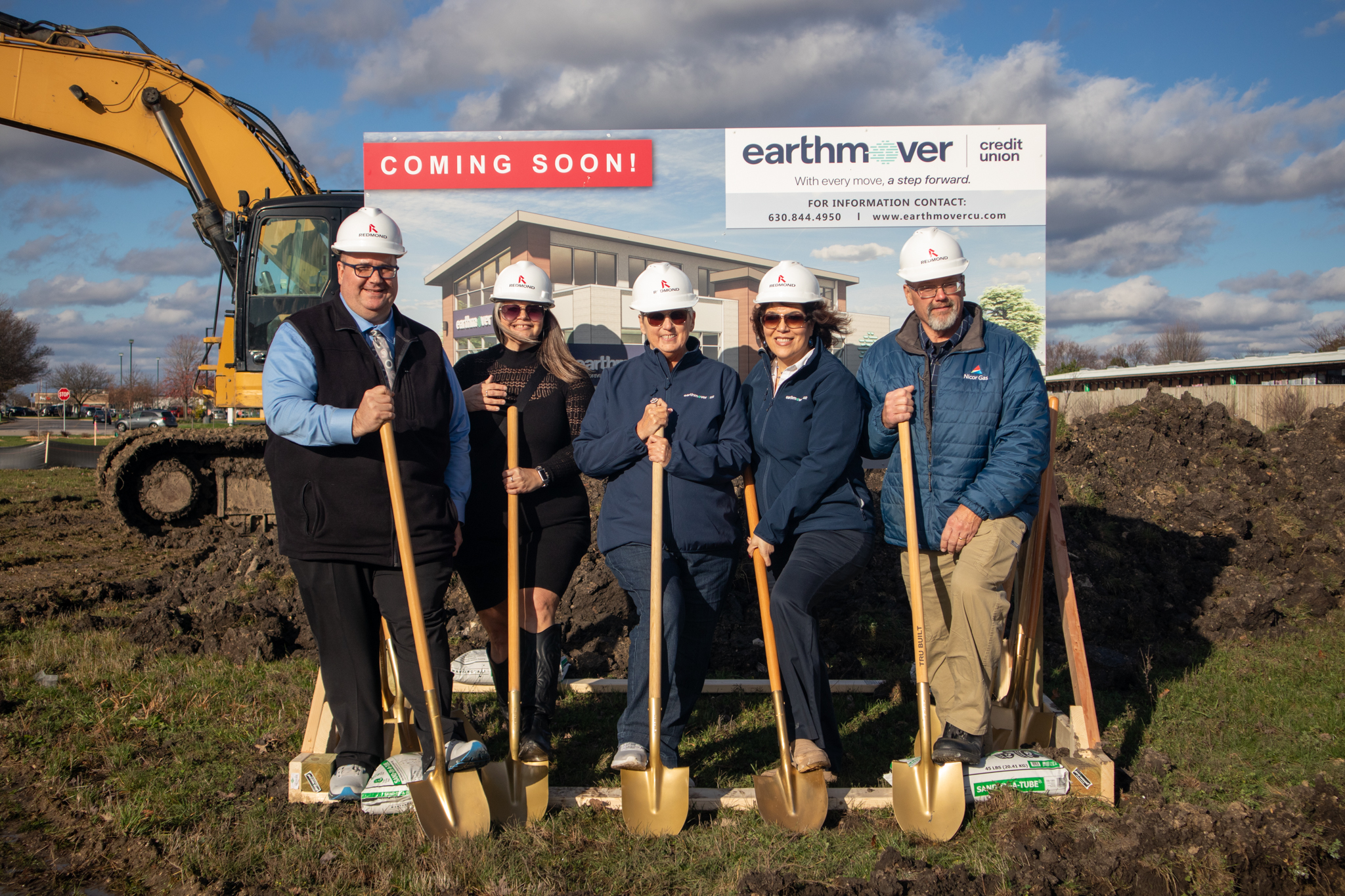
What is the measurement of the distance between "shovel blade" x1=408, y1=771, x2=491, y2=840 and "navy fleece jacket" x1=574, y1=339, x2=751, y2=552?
44.0 inches

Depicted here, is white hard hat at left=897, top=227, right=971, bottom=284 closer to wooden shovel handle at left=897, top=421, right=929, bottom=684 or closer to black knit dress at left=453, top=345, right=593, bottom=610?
wooden shovel handle at left=897, top=421, right=929, bottom=684

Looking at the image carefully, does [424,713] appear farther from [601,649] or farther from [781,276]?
[601,649]

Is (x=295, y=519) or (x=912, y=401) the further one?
(x=912, y=401)

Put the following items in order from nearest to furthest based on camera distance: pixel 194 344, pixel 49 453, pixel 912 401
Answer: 1. pixel 912 401
2. pixel 49 453
3. pixel 194 344

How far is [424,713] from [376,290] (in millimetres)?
1696

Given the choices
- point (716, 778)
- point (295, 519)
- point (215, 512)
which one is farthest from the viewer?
point (215, 512)

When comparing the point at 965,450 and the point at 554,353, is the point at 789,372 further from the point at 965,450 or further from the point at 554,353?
the point at 554,353

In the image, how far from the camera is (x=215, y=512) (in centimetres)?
1084

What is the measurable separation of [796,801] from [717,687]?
1774 mm

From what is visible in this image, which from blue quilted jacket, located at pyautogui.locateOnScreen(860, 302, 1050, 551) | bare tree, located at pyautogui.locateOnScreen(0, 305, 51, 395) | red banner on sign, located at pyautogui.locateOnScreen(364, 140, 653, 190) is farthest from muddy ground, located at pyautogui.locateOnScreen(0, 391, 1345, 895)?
bare tree, located at pyautogui.locateOnScreen(0, 305, 51, 395)

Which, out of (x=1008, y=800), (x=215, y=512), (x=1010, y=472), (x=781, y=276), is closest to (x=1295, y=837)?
(x=1008, y=800)

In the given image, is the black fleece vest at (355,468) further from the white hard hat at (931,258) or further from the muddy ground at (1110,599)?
the white hard hat at (931,258)

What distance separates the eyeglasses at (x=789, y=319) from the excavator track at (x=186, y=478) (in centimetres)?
818

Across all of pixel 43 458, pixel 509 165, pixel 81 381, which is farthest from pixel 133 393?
pixel 509 165
